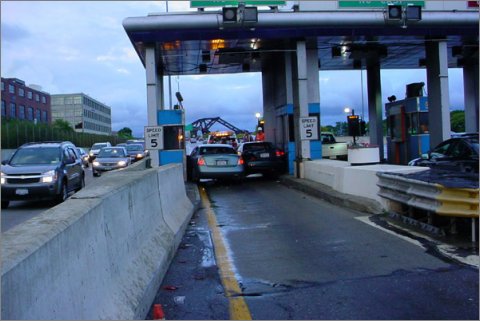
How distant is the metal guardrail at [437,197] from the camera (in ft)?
23.8

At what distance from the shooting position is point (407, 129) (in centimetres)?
2166

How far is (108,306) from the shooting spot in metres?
3.93

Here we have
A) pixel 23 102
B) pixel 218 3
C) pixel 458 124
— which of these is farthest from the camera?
pixel 23 102

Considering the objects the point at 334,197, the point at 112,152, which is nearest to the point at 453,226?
the point at 334,197

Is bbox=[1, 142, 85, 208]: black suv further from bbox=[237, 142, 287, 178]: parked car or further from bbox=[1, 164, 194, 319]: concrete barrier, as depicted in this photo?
bbox=[1, 164, 194, 319]: concrete barrier

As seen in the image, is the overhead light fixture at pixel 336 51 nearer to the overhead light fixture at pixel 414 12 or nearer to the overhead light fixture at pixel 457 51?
the overhead light fixture at pixel 414 12

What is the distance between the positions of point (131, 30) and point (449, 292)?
A: 1502cm

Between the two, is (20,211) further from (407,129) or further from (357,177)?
(407,129)

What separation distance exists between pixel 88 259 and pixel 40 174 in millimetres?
10891

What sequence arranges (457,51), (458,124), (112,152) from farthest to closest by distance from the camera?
(458,124) → (112,152) → (457,51)

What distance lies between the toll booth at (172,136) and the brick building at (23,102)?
7593 centimetres

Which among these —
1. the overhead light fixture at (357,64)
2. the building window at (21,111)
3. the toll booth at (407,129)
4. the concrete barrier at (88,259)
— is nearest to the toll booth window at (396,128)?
the toll booth at (407,129)

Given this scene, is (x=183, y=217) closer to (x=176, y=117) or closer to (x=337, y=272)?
(x=337, y=272)

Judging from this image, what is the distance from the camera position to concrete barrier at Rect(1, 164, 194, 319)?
2812mm
